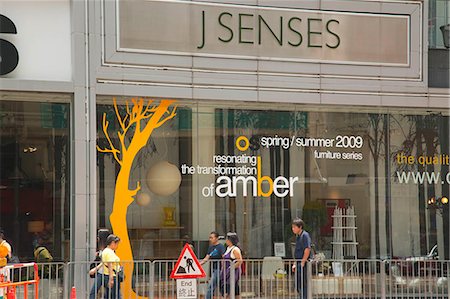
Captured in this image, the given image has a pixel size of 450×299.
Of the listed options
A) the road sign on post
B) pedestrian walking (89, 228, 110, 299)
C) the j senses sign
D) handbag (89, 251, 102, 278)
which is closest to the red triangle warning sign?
the road sign on post

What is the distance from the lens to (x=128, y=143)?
17703 millimetres

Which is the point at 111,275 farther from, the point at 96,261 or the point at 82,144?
the point at 82,144

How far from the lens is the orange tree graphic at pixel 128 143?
17.5 metres

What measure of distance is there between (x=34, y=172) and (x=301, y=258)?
5.71 meters

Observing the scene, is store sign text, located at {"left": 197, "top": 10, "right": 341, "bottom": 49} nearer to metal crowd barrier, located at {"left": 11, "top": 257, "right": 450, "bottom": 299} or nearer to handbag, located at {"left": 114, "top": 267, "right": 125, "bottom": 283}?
metal crowd barrier, located at {"left": 11, "top": 257, "right": 450, "bottom": 299}

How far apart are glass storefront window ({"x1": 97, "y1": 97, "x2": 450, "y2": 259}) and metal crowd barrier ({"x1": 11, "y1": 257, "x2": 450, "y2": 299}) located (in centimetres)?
103

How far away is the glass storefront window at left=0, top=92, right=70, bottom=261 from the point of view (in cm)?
1688

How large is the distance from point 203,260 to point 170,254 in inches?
54.4

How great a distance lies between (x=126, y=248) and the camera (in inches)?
690

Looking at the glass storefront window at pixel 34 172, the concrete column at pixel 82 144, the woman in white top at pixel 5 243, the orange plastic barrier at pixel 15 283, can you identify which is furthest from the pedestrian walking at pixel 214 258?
the woman in white top at pixel 5 243

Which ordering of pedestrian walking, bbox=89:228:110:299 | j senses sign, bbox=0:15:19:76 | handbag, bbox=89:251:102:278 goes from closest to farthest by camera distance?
pedestrian walking, bbox=89:228:110:299, handbag, bbox=89:251:102:278, j senses sign, bbox=0:15:19:76

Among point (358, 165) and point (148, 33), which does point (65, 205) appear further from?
point (358, 165)

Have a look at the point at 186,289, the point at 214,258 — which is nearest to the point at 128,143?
the point at 214,258

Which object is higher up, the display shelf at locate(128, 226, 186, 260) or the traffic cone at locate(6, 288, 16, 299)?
the display shelf at locate(128, 226, 186, 260)
